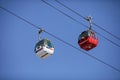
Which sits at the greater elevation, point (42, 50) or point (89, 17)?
point (89, 17)

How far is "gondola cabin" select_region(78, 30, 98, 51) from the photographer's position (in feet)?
71.2

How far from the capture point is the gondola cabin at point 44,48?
2148cm

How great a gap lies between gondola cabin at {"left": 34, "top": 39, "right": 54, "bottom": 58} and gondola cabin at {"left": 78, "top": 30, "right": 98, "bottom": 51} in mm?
1479

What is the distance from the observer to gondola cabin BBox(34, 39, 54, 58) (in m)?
21.5

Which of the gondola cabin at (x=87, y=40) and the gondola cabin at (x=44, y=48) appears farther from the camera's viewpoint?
the gondola cabin at (x=87, y=40)

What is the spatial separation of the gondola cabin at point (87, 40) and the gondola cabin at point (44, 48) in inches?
58.2

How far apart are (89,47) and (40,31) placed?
2530 mm

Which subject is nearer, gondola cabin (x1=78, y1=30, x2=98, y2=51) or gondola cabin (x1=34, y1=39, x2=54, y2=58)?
gondola cabin (x1=34, y1=39, x2=54, y2=58)

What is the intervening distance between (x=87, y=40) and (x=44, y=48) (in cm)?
214

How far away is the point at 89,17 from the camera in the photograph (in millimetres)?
22391

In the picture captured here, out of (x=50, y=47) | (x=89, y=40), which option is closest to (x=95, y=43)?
(x=89, y=40)

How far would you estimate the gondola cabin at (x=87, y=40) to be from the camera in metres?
21.7

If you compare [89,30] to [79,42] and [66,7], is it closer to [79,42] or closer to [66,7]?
[79,42]

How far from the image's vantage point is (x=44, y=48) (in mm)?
21516
